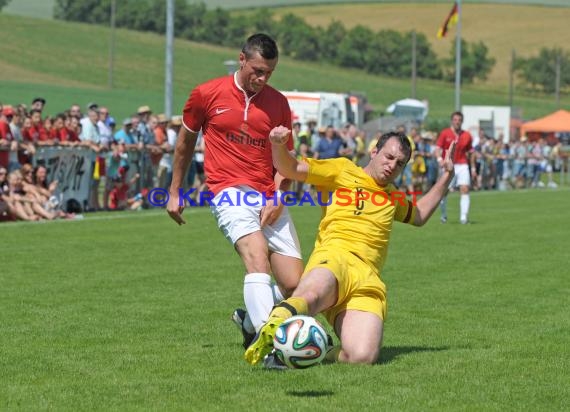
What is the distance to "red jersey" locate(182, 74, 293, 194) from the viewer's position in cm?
809

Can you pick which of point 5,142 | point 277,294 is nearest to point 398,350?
point 277,294

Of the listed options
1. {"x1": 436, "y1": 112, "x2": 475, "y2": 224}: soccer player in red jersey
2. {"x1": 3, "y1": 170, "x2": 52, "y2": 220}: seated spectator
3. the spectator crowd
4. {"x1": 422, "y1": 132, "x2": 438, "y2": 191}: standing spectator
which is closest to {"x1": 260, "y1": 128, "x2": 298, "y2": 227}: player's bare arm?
the spectator crowd

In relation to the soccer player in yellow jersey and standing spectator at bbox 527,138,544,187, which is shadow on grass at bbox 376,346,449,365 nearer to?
the soccer player in yellow jersey

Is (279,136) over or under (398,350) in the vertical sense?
over

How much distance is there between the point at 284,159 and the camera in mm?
7609

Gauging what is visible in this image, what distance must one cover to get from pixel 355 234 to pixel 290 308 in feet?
4.07

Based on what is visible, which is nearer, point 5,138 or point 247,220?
point 247,220

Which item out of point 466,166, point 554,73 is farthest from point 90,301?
point 554,73

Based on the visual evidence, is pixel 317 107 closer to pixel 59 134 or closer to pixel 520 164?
pixel 520 164

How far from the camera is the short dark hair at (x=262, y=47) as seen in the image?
7730mm

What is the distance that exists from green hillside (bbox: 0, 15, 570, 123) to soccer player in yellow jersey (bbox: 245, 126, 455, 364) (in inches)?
2098

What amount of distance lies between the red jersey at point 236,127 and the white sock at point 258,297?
2.39 ft

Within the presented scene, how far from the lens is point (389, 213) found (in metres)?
8.40

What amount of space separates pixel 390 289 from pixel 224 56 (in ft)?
261
